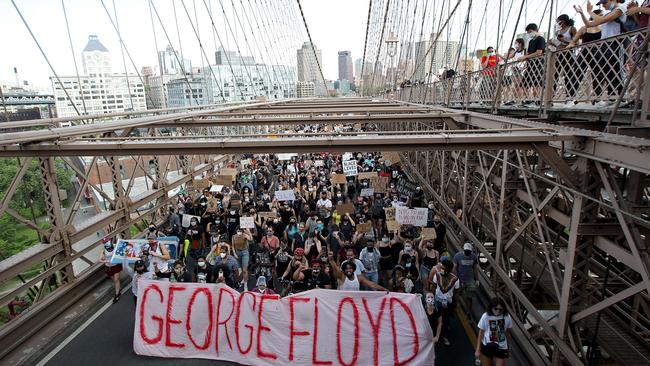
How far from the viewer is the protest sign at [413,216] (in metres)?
8.71

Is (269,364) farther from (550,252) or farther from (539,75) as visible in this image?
(539,75)

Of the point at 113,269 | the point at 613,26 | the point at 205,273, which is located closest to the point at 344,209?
the point at 205,273

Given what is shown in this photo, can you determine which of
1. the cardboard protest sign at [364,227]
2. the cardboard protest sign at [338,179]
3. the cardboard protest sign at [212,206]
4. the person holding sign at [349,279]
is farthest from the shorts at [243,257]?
the cardboard protest sign at [338,179]

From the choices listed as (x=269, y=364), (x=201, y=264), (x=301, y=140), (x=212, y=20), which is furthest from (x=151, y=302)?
(x=212, y=20)

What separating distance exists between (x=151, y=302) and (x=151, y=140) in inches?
94.6

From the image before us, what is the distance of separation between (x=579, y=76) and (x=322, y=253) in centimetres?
458

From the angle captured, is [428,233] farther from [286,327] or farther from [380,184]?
[380,184]

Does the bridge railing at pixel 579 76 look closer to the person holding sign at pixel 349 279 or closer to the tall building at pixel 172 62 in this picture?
the person holding sign at pixel 349 279

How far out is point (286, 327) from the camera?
5.63 meters

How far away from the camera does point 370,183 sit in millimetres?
13805

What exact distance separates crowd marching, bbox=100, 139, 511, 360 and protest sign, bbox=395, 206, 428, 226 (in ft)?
0.08

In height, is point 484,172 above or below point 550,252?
above

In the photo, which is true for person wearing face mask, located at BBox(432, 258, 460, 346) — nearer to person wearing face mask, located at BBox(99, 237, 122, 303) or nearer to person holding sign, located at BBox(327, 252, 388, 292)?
person holding sign, located at BBox(327, 252, 388, 292)

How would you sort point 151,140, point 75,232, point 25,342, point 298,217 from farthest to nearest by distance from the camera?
point 298,217
point 75,232
point 25,342
point 151,140
